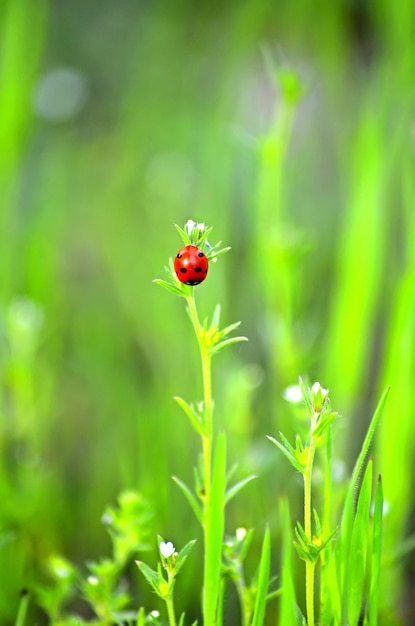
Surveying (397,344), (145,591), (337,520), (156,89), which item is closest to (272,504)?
(337,520)

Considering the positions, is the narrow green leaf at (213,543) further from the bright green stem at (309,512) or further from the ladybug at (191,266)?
the ladybug at (191,266)

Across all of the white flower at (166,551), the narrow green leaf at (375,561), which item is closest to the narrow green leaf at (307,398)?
the narrow green leaf at (375,561)

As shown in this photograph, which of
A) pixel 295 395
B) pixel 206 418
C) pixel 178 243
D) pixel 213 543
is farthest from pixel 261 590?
pixel 178 243

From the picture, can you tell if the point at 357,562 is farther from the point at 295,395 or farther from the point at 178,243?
the point at 178,243

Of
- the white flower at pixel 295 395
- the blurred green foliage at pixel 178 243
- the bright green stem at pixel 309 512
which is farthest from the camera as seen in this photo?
the blurred green foliage at pixel 178 243

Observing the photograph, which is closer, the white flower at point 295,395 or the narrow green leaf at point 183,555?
the narrow green leaf at point 183,555

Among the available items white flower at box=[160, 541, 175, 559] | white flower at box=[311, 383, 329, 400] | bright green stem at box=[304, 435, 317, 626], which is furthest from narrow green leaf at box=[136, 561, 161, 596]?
white flower at box=[311, 383, 329, 400]

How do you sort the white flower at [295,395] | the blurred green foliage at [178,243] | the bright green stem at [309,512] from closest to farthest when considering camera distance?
the bright green stem at [309,512] < the white flower at [295,395] < the blurred green foliage at [178,243]
